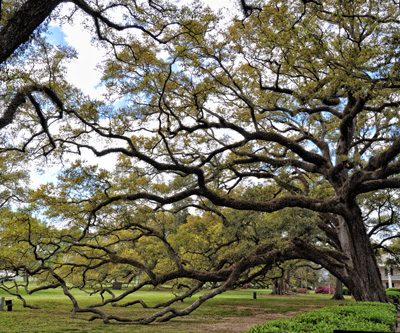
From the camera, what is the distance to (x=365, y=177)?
10.9 metres

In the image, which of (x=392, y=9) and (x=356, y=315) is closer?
(x=356, y=315)

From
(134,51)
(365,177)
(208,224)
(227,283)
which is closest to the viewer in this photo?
(134,51)

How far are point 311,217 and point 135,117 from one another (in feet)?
22.1

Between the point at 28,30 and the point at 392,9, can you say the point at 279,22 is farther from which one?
A: the point at 28,30

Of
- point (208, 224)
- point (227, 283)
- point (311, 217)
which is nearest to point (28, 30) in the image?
point (227, 283)

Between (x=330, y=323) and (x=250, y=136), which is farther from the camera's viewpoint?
(x=250, y=136)

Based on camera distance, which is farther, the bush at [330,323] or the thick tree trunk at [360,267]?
the thick tree trunk at [360,267]

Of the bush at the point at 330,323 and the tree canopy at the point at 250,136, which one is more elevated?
the tree canopy at the point at 250,136

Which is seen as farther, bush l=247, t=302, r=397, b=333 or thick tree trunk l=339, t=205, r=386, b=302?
thick tree trunk l=339, t=205, r=386, b=302

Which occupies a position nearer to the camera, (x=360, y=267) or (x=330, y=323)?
(x=330, y=323)

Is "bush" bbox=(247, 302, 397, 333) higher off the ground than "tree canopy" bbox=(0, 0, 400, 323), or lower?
lower

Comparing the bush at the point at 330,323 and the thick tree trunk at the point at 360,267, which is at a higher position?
the thick tree trunk at the point at 360,267

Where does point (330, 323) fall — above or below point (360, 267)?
below

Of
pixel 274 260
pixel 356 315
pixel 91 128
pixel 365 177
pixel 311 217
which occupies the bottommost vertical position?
pixel 356 315
